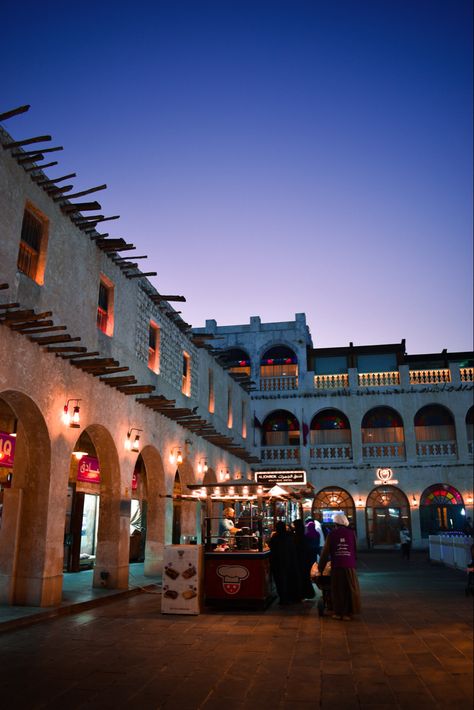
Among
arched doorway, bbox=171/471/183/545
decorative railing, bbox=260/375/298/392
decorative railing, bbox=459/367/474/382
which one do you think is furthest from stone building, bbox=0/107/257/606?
decorative railing, bbox=459/367/474/382

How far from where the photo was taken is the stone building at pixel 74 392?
35.8 feet

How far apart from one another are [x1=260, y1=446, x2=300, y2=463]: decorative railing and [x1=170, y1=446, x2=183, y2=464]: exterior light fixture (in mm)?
17094

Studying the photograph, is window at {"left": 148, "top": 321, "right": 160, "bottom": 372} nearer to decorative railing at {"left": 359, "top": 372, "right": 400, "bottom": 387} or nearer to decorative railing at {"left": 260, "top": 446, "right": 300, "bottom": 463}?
decorative railing at {"left": 260, "top": 446, "right": 300, "bottom": 463}

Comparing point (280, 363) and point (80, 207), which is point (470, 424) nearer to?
point (280, 363)

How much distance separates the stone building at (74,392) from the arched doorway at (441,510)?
17396mm

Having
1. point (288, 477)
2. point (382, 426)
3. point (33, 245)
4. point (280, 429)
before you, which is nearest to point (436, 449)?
point (382, 426)

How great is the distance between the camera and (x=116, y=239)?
13.9 meters

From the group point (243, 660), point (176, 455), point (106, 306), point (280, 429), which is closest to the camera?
point (243, 660)

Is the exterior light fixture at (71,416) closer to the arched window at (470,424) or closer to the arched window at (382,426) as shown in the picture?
the arched window at (382,426)

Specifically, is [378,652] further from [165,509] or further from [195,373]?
[195,373]

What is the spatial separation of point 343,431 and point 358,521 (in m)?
5.48

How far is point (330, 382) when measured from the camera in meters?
36.2

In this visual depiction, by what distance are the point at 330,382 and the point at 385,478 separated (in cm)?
662

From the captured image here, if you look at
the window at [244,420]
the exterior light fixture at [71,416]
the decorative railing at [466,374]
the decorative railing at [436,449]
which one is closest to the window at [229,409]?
the window at [244,420]
